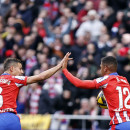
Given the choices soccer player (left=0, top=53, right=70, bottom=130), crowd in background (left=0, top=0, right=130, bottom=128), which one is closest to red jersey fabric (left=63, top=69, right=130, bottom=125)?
soccer player (left=0, top=53, right=70, bottom=130)

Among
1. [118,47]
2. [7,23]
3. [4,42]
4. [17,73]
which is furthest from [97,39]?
[17,73]

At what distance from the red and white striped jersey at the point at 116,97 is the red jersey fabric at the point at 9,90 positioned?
144cm

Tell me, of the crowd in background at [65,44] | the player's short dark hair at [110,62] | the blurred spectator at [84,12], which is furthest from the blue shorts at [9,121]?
the blurred spectator at [84,12]

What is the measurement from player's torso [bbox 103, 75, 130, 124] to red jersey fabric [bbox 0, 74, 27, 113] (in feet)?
5.03

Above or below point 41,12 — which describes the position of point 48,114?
below

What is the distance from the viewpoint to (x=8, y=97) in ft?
25.4

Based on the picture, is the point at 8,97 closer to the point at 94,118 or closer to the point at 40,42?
the point at 94,118

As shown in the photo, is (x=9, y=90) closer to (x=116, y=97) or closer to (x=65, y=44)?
(x=116, y=97)

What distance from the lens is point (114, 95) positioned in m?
7.55

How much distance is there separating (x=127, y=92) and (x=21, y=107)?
677 centimetres

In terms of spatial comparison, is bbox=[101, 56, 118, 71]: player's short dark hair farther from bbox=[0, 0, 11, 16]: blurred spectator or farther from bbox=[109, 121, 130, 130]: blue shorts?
bbox=[0, 0, 11, 16]: blurred spectator

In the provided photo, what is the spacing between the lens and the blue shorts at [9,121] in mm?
7519

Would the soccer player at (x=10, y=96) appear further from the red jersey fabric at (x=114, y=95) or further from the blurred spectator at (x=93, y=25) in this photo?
the blurred spectator at (x=93, y=25)

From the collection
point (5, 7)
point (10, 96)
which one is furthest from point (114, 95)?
point (5, 7)
